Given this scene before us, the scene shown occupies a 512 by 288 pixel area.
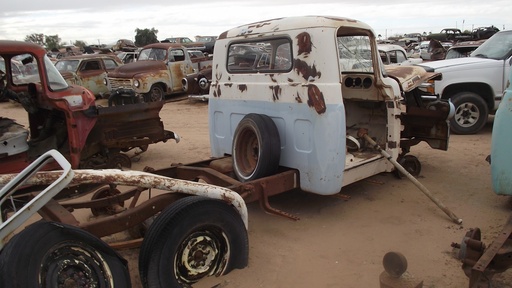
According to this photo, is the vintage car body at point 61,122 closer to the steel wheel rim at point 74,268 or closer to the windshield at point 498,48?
the steel wheel rim at point 74,268

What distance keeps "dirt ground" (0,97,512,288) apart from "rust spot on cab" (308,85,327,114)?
1.31 m

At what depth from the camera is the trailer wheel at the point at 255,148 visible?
172 inches

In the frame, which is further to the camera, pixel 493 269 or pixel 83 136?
pixel 83 136

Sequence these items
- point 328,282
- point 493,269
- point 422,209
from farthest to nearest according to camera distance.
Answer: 1. point 422,209
2. point 328,282
3. point 493,269

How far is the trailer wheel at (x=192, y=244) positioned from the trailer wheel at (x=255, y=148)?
3.41 feet

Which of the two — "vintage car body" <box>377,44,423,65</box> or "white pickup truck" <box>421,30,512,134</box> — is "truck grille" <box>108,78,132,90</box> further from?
"white pickup truck" <box>421,30,512,134</box>

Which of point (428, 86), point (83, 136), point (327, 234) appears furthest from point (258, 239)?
point (428, 86)

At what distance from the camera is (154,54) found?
15148 mm

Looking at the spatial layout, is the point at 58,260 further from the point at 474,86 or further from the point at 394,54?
the point at 394,54

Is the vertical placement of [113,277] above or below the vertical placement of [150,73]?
below

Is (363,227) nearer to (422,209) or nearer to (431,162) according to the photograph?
(422,209)

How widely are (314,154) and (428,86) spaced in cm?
487

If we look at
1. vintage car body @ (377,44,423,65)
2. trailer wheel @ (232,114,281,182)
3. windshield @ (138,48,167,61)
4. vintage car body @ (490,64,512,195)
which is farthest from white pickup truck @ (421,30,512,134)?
windshield @ (138,48,167,61)

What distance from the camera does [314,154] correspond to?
4.31m
